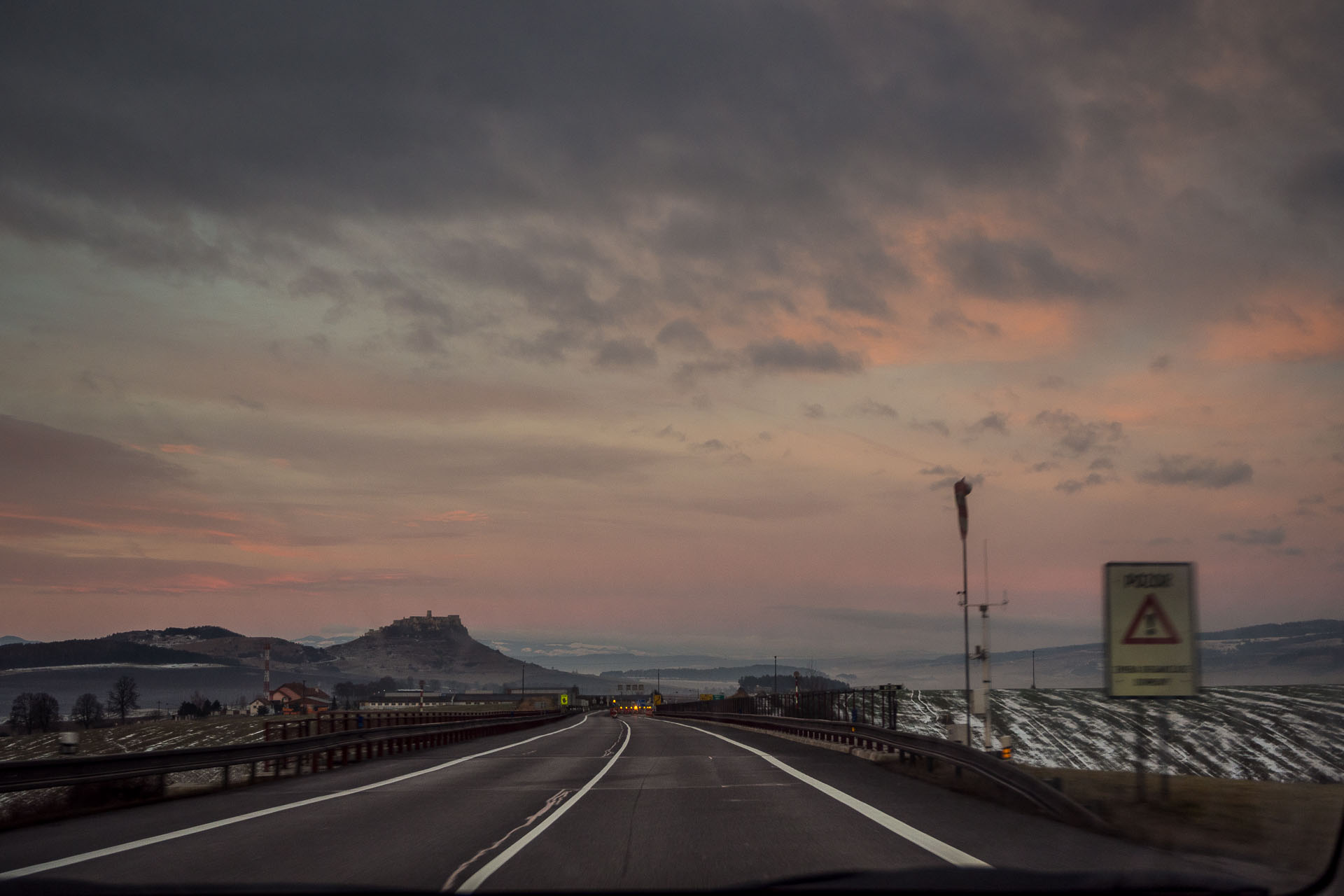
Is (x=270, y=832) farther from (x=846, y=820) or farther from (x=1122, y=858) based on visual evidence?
(x=1122, y=858)

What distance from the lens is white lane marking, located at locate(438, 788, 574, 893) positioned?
27.4 feet

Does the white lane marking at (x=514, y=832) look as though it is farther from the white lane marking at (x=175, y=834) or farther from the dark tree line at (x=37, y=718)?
the dark tree line at (x=37, y=718)

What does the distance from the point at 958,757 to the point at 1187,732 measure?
145467mm

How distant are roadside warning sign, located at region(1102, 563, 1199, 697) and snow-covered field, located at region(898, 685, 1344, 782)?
104716mm

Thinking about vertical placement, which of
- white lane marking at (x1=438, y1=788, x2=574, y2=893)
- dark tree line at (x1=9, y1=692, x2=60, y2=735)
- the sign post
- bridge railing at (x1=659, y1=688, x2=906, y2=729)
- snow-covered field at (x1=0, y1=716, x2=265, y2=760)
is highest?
the sign post

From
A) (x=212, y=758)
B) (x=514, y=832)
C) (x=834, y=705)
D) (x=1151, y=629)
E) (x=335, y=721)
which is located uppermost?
(x=1151, y=629)

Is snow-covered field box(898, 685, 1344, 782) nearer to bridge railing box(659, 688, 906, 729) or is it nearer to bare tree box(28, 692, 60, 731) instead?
bridge railing box(659, 688, 906, 729)

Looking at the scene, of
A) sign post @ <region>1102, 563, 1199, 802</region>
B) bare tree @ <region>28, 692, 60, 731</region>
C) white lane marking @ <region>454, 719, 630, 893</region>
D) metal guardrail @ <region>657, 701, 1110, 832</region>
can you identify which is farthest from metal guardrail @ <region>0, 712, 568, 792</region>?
bare tree @ <region>28, 692, 60, 731</region>

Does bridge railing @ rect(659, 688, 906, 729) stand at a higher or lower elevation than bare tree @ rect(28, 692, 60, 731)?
higher

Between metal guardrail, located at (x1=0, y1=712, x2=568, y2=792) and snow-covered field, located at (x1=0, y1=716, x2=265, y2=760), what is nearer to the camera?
metal guardrail, located at (x1=0, y1=712, x2=568, y2=792)

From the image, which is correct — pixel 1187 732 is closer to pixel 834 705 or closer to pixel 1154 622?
pixel 834 705

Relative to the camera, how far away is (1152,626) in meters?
12.3

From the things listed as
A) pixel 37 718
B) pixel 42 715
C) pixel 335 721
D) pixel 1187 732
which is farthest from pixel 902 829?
pixel 37 718

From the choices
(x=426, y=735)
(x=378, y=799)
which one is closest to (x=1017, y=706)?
(x=426, y=735)
